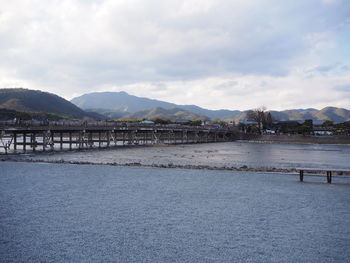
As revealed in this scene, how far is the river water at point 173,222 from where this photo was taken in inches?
236

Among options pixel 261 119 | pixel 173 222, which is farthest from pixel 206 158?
pixel 261 119

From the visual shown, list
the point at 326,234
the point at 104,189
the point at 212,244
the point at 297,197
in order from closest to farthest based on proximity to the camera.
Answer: the point at 212,244
the point at 326,234
the point at 297,197
the point at 104,189

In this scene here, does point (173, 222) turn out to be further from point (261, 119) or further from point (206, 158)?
point (261, 119)

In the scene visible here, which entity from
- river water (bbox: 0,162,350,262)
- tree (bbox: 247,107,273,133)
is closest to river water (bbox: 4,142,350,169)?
river water (bbox: 0,162,350,262)

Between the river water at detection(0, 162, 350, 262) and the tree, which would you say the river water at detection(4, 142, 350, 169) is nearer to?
the river water at detection(0, 162, 350, 262)

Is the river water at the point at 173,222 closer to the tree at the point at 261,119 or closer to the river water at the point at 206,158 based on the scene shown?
the river water at the point at 206,158

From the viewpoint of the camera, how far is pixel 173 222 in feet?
26.3

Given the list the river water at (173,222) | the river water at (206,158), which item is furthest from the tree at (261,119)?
the river water at (173,222)

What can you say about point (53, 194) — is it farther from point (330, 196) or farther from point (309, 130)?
point (309, 130)

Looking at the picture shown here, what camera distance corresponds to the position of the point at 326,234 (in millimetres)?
7152

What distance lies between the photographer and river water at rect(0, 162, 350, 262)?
236 inches

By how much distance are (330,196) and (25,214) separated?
10.8 meters

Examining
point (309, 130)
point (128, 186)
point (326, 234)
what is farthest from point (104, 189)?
point (309, 130)

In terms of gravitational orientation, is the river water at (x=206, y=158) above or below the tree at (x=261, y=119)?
Answer: below
